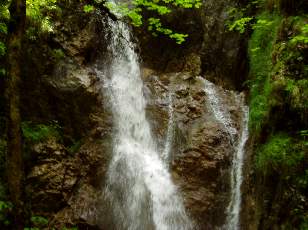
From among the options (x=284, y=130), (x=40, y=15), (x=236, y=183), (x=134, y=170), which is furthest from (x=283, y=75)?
(x=40, y=15)

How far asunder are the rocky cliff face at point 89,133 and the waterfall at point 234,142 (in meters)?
0.17

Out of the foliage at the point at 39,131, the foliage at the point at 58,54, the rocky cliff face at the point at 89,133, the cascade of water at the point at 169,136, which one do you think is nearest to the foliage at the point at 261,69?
the rocky cliff face at the point at 89,133

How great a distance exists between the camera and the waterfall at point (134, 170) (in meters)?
8.87

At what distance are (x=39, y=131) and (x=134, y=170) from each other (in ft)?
8.42

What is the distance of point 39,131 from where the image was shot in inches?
349

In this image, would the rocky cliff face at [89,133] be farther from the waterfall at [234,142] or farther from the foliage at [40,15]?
the foliage at [40,15]

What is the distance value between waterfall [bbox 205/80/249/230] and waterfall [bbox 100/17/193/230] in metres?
1.08

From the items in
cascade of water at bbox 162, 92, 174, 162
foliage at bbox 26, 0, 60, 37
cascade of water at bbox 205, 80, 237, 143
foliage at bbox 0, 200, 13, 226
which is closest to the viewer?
foliage at bbox 0, 200, 13, 226

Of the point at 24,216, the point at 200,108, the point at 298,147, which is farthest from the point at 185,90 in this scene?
the point at 24,216

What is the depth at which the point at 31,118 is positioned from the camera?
29.8ft

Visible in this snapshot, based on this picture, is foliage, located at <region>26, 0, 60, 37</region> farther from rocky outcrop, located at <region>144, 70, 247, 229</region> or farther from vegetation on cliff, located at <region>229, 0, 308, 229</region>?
vegetation on cliff, located at <region>229, 0, 308, 229</region>

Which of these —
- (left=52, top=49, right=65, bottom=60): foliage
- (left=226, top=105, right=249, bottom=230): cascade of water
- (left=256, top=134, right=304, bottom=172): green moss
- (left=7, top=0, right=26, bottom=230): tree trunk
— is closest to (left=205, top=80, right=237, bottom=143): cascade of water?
(left=226, top=105, right=249, bottom=230): cascade of water

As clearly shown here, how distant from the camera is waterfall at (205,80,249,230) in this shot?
29.2 feet

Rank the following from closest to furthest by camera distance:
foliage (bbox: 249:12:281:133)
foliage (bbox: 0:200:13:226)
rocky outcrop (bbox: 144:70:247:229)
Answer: foliage (bbox: 0:200:13:226), foliage (bbox: 249:12:281:133), rocky outcrop (bbox: 144:70:247:229)
